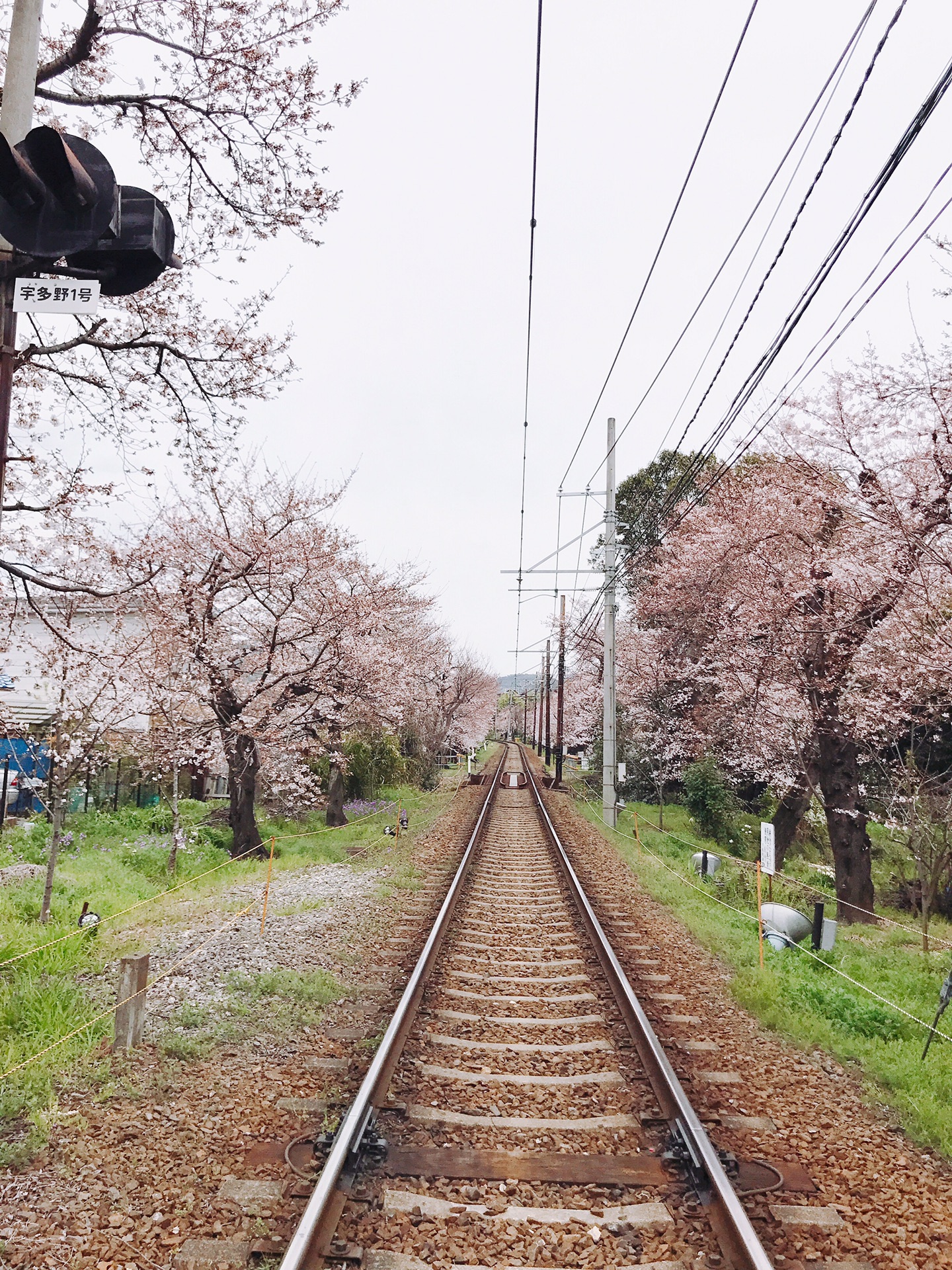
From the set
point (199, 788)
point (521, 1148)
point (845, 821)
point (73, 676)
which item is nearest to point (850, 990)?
point (521, 1148)

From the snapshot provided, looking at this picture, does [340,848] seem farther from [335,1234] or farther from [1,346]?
[1,346]

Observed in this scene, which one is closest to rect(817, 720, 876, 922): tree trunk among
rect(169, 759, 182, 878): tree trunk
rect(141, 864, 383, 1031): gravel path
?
Answer: rect(141, 864, 383, 1031): gravel path

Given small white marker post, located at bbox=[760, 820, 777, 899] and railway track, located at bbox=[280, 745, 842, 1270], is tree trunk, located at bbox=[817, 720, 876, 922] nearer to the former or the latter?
small white marker post, located at bbox=[760, 820, 777, 899]

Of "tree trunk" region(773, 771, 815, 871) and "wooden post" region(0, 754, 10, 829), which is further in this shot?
"tree trunk" region(773, 771, 815, 871)

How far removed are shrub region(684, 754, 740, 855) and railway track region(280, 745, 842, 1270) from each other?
12759mm

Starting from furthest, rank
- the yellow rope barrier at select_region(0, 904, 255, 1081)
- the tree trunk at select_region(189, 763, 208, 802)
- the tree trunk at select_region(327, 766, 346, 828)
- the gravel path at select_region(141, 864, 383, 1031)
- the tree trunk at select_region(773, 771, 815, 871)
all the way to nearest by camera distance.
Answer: the tree trunk at select_region(189, 763, 208, 802)
the tree trunk at select_region(327, 766, 346, 828)
the tree trunk at select_region(773, 771, 815, 871)
the gravel path at select_region(141, 864, 383, 1031)
the yellow rope barrier at select_region(0, 904, 255, 1081)

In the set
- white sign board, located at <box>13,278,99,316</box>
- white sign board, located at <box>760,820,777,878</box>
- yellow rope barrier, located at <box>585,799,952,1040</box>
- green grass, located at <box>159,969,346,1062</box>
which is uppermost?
white sign board, located at <box>13,278,99,316</box>

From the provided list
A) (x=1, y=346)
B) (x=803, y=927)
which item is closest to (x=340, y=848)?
(x=803, y=927)

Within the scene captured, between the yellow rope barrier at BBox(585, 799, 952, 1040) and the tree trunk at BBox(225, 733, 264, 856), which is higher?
the tree trunk at BBox(225, 733, 264, 856)

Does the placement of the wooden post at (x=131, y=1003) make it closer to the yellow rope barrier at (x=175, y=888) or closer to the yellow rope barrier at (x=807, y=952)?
the yellow rope barrier at (x=175, y=888)

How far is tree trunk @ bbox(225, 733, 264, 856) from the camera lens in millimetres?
13273

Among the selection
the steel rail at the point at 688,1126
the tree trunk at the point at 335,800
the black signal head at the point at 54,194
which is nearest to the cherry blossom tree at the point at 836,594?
the steel rail at the point at 688,1126

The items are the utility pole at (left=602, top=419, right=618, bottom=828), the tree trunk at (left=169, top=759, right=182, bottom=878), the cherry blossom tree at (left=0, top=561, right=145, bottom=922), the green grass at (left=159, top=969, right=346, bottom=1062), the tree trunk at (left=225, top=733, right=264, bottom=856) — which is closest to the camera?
the green grass at (left=159, top=969, right=346, bottom=1062)

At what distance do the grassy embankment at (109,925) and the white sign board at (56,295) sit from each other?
409 centimetres
